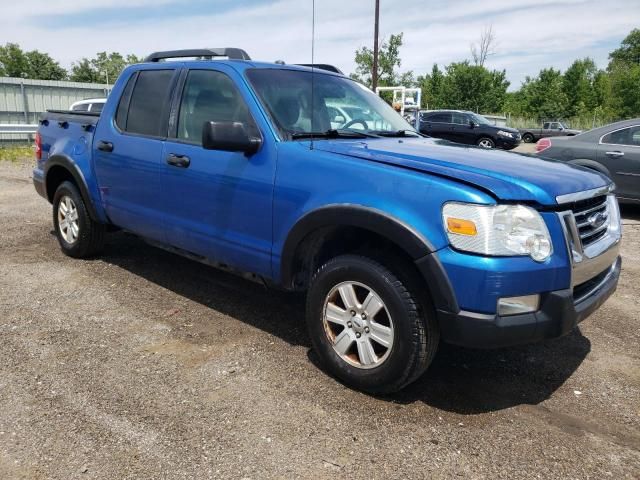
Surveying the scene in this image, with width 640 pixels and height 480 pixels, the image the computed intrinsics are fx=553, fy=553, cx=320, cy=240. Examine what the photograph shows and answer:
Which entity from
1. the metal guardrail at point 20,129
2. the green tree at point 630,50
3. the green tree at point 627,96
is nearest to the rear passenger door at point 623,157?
the metal guardrail at point 20,129

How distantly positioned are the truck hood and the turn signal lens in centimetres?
19

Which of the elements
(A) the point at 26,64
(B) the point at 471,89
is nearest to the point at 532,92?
(B) the point at 471,89

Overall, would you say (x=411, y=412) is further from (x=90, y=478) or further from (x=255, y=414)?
(x=90, y=478)

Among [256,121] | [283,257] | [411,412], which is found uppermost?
[256,121]

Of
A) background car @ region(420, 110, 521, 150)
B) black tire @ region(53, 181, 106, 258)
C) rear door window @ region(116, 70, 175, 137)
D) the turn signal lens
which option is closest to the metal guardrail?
background car @ region(420, 110, 521, 150)

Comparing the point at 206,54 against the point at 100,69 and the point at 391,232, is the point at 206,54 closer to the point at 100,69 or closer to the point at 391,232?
the point at 391,232

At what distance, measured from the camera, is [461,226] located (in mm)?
2627

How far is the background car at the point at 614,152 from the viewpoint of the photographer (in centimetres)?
777

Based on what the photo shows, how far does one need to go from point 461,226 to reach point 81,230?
13.0ft

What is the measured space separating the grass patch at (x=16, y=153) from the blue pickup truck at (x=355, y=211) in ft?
40.7

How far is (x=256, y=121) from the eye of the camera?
139 inches

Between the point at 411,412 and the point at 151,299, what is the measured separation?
248cm

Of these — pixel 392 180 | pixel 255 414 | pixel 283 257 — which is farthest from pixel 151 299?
pixel 392 180

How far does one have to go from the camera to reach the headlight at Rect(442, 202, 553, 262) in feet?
8.51
